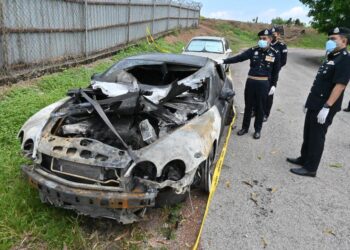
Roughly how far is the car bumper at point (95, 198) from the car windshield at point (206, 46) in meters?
8.26

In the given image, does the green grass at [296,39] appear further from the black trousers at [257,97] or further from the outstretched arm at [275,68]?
the black trousers at [257,97]

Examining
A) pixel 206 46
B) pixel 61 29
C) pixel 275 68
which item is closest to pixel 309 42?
pixel 206 46

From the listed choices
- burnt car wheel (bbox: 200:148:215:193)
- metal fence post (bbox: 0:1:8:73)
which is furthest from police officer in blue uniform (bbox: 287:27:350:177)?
metal fence post (bbox: 0:1:8:73)

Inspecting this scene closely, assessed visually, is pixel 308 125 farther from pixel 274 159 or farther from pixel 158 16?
pixel 158 16

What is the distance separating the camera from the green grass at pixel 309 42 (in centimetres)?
3171

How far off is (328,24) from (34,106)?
17.4 m

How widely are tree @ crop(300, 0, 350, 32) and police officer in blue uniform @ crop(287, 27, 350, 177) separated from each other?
14314 mm

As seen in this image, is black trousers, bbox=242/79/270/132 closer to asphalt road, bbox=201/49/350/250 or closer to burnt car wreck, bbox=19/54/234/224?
asphalt road, bbox=201/49/350/250

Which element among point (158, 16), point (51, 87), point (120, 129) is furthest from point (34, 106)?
point (158, 16)

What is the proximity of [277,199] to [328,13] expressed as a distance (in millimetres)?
17216

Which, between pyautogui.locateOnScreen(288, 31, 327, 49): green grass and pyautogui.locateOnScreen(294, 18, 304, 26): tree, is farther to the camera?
pyautogui.locateOnScreen(294, 18, 304, 26): tree

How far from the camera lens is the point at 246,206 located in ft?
12.5

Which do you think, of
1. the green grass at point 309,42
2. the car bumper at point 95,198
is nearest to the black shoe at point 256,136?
the car bumper at point 95,198

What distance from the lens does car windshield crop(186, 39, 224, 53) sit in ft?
35.0
